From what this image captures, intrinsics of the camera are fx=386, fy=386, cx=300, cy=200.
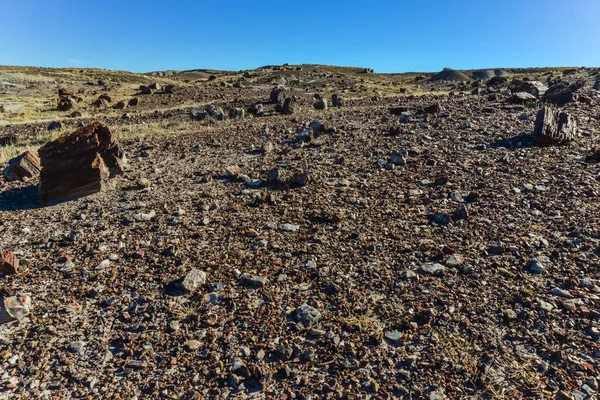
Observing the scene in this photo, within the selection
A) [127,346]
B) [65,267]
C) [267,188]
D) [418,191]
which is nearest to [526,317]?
[418,191]

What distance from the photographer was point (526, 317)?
185 inches

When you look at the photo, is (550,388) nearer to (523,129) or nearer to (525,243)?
(525,243)

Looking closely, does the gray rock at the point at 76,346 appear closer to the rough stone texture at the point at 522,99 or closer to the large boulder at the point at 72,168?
the large boulder at the point at 72,168

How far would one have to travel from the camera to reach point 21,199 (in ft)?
28.8

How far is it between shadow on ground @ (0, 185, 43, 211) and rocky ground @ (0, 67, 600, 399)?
0.19 feet

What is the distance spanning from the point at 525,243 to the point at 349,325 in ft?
11.1

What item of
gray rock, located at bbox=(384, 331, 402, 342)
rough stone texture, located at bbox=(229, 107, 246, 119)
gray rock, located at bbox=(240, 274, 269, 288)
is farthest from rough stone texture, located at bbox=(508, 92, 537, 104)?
gray rock, located at bbox=(240, 274, 269, 288)

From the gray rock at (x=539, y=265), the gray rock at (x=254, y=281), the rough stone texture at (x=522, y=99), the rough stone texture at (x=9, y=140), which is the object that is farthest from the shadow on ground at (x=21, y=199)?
the rough stone texture at (x=522, y=99)

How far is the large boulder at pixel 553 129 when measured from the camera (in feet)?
32.3

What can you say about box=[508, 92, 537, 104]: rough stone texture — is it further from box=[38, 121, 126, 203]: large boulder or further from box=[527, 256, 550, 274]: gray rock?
box=[38, 121, 126, 203]: large boulder

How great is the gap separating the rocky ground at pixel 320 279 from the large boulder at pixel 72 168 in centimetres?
36

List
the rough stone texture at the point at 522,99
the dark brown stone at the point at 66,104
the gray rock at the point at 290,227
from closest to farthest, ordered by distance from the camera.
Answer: the gray rock at the point at 290,227, the rough stone texture at the point at 522,99, the dark brown stone at the point at 66,104

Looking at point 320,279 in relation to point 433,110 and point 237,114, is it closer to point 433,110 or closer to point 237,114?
point 433,110

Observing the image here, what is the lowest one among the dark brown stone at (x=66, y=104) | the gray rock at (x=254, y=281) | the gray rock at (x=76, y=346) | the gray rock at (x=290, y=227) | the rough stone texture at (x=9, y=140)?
the gray rock at (x=76, y=346)
